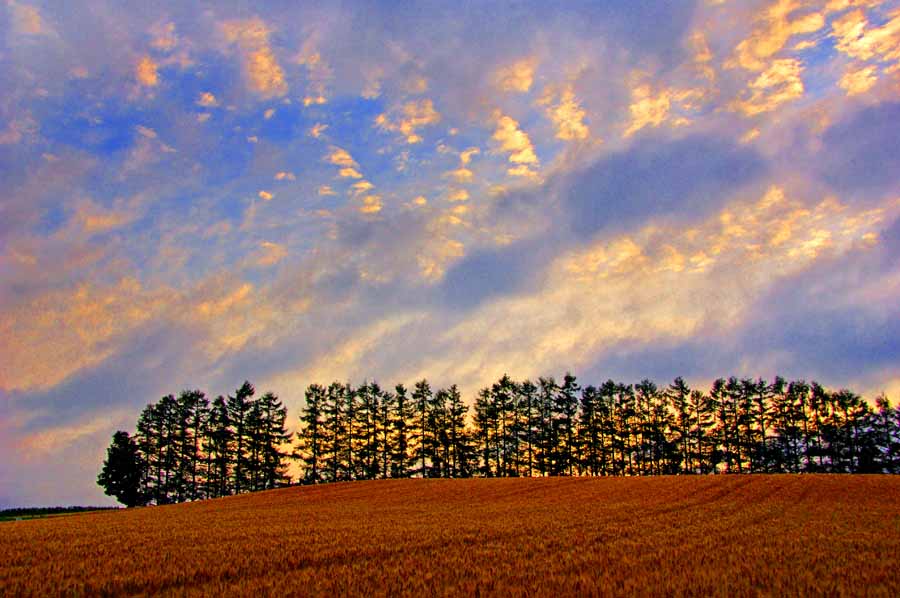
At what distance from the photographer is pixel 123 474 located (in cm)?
7781

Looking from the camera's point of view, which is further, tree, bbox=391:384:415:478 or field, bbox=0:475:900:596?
tree, bbox=391:384:415:478

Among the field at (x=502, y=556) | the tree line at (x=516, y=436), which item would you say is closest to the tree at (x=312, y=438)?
the tree line at (x=516, y=436)

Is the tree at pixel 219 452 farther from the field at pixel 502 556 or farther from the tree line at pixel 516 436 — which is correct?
the field at pixel 502 556

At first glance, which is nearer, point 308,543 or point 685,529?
point 308,543

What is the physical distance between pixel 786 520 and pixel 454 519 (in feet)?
48.7

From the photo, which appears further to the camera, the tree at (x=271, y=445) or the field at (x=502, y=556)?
the tree at (x=271, y=445)

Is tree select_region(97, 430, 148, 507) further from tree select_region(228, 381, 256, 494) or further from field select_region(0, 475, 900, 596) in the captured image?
field select_region(0, 475, 900, 596)

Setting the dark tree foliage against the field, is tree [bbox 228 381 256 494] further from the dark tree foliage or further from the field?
the field

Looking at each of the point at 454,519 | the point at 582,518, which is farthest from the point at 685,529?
the point at 454,519

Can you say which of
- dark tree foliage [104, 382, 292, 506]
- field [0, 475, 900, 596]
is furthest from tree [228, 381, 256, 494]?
field [0, 475, 900, 596]

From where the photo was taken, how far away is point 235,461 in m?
81.4

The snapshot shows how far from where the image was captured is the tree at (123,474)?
254 feet

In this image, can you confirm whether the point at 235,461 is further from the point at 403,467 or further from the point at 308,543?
the point at 308,543

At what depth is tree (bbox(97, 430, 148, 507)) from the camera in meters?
77.5
